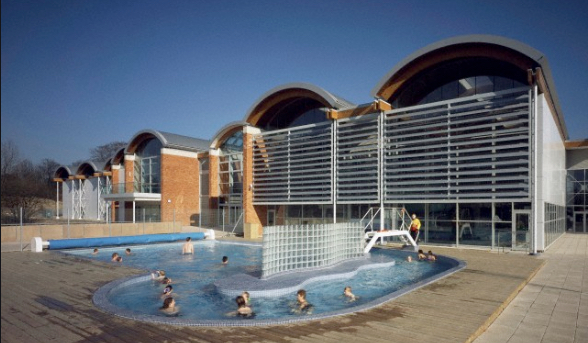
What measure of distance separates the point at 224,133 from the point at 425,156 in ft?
53.6

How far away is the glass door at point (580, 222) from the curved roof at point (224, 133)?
26968mm

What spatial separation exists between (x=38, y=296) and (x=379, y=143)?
16.5m

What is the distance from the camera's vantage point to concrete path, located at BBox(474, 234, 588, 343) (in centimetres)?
653

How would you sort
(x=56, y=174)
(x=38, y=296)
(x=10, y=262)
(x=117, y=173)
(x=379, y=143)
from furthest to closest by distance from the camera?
(x=56, y=174), (x=117, y=173), (x=379, y=143), (x=10, y=262), (x=38, y=296)

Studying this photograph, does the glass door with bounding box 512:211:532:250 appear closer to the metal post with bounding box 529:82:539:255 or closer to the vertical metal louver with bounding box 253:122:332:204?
the metal post with bounding box 529:82:539:255

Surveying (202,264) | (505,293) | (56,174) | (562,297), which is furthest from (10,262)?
(56,174)

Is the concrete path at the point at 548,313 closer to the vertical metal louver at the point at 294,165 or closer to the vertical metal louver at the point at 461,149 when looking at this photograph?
the vertical metal louver at the point at 461,149

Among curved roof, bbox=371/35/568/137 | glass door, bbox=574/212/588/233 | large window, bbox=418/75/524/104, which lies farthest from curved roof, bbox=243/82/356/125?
glass door, bbox=574/212/588/233

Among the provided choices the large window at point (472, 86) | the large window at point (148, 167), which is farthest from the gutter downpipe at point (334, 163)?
the large window at point (148, 167)

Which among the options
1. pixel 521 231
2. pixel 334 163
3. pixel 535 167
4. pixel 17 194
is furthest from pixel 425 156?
pixel 17 194

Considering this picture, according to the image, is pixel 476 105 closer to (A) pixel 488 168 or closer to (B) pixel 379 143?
(A) pixel 488 168

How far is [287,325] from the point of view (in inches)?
263

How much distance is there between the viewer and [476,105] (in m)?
17.9

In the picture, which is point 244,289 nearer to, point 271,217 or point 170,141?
point 271,217
